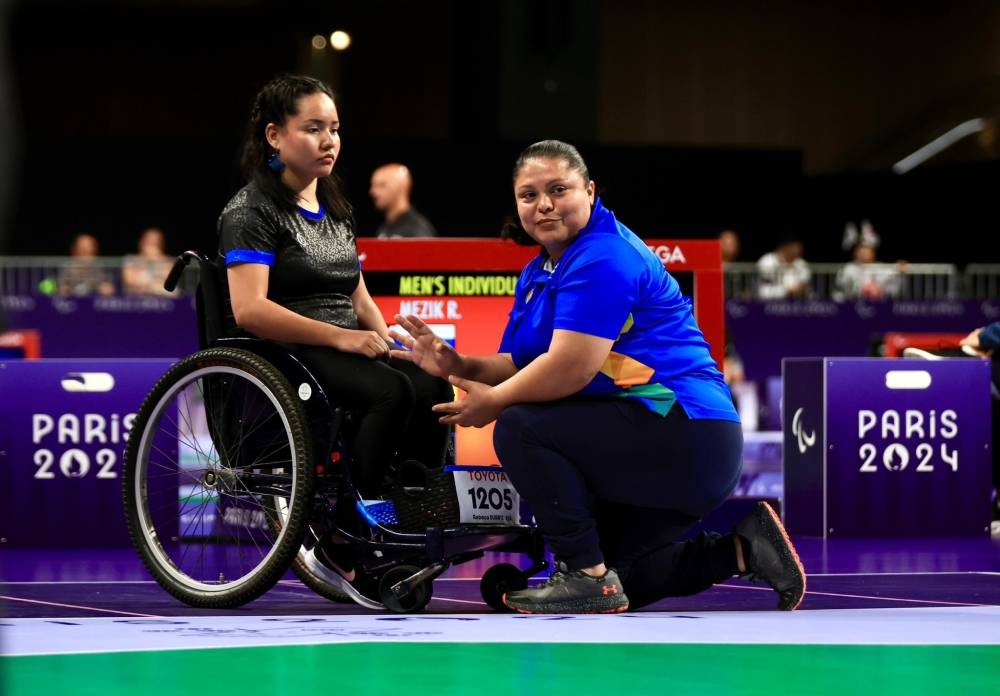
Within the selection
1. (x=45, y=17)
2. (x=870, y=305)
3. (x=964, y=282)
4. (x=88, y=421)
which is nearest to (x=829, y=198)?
(x=964, y=282)

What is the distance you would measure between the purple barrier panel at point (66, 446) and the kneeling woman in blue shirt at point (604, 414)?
2118mm

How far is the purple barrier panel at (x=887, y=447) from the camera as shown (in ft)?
19.3

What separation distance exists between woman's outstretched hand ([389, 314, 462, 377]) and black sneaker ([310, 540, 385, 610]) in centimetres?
47

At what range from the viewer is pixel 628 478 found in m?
3.50

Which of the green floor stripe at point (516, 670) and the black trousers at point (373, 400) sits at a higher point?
the black trousers at point (373, 400)

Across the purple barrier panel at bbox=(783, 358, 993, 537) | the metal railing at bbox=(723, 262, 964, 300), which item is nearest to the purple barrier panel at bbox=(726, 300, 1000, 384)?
the metal railing at bbox=(723, 262, 964, 300)

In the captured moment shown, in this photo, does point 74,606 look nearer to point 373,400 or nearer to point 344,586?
point 344,586

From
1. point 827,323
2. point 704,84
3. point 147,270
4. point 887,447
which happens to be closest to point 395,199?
point 887,447

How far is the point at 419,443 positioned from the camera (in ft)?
12.2

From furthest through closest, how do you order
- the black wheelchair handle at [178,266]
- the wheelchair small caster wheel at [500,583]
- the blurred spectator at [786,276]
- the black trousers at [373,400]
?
1. the blurred spectator at [786,276]
2. the black wheelchair handle at [178,266]
3. the wheelchair small caster wheel at [500,583]
4. the black trousers at [373,400]

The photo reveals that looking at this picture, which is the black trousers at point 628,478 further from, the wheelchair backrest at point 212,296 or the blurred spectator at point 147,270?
the blurred spectator at point 147,270

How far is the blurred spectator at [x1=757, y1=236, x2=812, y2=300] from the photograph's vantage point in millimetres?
13422

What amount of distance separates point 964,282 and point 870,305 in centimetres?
182

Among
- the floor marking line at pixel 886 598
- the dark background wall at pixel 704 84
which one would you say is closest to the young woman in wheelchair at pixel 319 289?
the floor marking line at pixel 886 598
